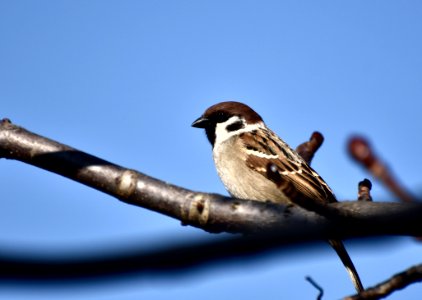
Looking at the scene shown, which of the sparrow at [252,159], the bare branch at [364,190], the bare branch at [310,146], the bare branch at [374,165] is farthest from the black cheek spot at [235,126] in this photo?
the bare branch at [374,165]

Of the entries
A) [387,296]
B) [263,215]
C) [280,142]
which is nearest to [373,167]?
[387,296]

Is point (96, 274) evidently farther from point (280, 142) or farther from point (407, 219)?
point (280, 142)

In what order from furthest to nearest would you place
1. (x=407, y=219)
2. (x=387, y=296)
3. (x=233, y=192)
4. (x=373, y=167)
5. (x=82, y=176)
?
(x=233, y=192), (x=82, y=176), (x=387, y=296), (x=373, y=167), (x=407, y=219)

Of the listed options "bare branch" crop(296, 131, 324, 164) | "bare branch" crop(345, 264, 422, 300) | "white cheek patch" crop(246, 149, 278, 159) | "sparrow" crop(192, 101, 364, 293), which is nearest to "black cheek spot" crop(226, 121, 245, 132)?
"sparrow" crop(192, 101, 364, 293)

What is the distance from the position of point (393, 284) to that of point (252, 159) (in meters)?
3.33

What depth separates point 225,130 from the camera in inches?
214

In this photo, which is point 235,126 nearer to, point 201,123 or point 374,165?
point 201,123

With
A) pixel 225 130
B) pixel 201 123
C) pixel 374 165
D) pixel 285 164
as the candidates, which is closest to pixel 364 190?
pixel 374 165

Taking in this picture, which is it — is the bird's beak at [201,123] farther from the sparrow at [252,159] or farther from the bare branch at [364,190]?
the bare branch at [364,190]

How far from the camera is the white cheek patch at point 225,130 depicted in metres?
5.33

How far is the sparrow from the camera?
464 cm

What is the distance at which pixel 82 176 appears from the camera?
8.20 feet

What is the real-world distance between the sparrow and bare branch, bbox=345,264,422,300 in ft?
8.21

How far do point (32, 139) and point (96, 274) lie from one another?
2118 millimetres
